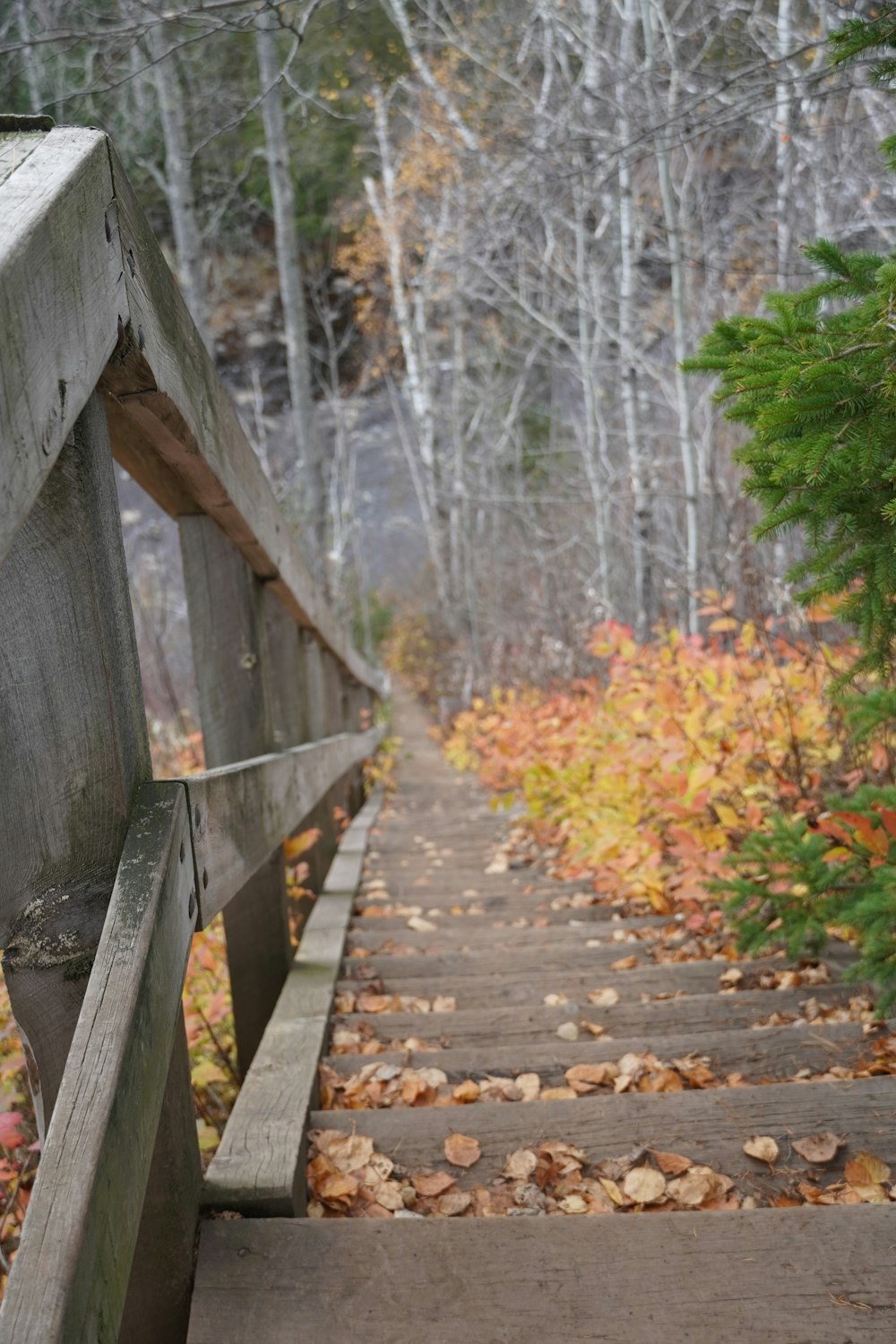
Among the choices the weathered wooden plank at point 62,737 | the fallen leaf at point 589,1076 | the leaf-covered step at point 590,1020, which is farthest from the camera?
the leaf-covered step at point 590,1020

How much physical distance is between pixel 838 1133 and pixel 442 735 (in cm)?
1424

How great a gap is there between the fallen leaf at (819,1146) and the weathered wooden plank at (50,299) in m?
1.77

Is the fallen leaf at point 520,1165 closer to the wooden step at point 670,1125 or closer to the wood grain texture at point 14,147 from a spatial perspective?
the wooden step at point 670,1125

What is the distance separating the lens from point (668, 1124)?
1854mm

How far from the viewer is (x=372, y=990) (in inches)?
115

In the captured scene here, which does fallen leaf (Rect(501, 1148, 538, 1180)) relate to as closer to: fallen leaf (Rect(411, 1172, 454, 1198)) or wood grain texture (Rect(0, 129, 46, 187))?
fallen leaf (Rect(411, 1172, 454, 1198))

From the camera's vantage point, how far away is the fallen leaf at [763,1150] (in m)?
1.75

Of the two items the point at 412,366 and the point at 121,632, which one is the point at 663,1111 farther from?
the point at 412,366

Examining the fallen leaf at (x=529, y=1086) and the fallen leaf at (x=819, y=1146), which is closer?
the fallen leaf at (x=819, y=1146)

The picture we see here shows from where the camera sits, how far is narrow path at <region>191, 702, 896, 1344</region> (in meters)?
1.34

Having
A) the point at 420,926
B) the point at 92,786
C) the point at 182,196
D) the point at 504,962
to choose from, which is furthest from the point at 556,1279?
the point at 182,196

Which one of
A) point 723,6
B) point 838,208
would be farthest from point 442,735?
point 723,6

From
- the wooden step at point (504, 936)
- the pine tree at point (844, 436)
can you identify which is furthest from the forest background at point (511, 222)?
the wooden step at point (504, 936)

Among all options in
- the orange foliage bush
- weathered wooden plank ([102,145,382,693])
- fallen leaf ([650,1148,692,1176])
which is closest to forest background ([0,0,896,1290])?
the orange foliage bush
